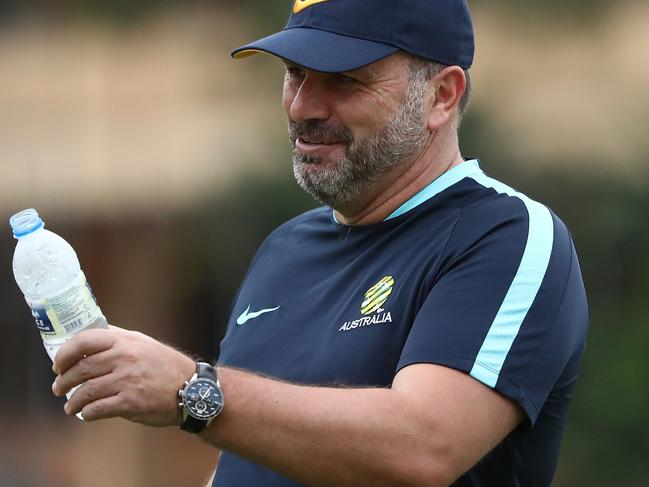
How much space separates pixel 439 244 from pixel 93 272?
25.5 ft

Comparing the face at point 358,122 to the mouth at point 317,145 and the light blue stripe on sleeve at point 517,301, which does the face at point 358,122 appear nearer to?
the mouth at point 317,145

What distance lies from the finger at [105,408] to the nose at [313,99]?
3.73 feet

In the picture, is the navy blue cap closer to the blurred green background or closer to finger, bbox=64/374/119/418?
finger, bbox=64/374/119/418

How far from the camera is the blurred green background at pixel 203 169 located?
26.3ft

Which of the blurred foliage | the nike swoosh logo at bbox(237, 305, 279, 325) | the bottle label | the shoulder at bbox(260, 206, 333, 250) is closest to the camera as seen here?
the bottle label

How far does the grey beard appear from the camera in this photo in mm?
3248

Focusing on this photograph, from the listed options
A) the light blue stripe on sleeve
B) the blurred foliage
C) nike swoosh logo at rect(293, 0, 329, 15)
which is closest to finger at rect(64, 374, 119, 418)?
the light blue stripe on sleeve

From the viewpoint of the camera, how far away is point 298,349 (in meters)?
3.13

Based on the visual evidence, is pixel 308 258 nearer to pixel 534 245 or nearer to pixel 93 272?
pixel 534 245

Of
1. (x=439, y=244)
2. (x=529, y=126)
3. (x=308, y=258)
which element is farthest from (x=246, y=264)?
(x=439, y=244)

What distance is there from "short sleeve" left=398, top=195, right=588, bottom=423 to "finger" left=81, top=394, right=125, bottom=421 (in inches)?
27.5

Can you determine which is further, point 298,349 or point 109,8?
point 109,8

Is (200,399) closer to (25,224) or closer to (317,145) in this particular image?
(25,224)

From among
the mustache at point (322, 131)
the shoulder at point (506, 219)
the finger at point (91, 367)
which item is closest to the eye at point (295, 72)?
the mustache at point (322, 131)
